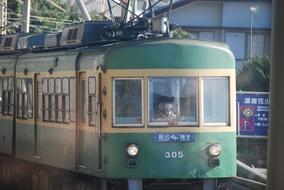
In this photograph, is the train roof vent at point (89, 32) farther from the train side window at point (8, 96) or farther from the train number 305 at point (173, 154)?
the train number 305 at point (173, 154)

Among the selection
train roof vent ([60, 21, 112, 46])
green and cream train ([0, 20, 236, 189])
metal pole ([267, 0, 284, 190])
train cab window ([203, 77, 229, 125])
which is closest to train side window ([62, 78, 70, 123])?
green and cream train ([0, 20, 236, 189])

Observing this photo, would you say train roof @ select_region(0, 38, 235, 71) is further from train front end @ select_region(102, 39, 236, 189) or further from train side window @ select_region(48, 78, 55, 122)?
train side window @ select_region(48, 78, 55, 122)

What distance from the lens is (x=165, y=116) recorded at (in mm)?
9195

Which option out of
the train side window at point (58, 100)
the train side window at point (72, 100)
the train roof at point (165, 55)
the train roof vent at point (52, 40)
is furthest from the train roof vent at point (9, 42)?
the train roof at point (165, 55)

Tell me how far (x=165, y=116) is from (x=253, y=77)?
8.95m

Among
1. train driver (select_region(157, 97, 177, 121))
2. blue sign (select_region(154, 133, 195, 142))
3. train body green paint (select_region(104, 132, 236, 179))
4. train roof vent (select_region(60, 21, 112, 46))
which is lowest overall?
train body green paint (select_region(104, 132, 236, 179))

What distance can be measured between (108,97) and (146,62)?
0.67 m

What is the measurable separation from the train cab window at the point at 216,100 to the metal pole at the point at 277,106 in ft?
18.5

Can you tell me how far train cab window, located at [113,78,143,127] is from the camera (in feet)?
30.2

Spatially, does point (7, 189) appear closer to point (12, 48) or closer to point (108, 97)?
point (12, 48)

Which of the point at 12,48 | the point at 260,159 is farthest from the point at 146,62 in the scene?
the point at 12,48

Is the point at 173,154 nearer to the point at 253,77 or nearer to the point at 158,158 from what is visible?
the point at 158,158

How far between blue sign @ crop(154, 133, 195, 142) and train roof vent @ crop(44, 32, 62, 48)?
4180 millimetres

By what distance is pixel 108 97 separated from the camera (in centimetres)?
920
